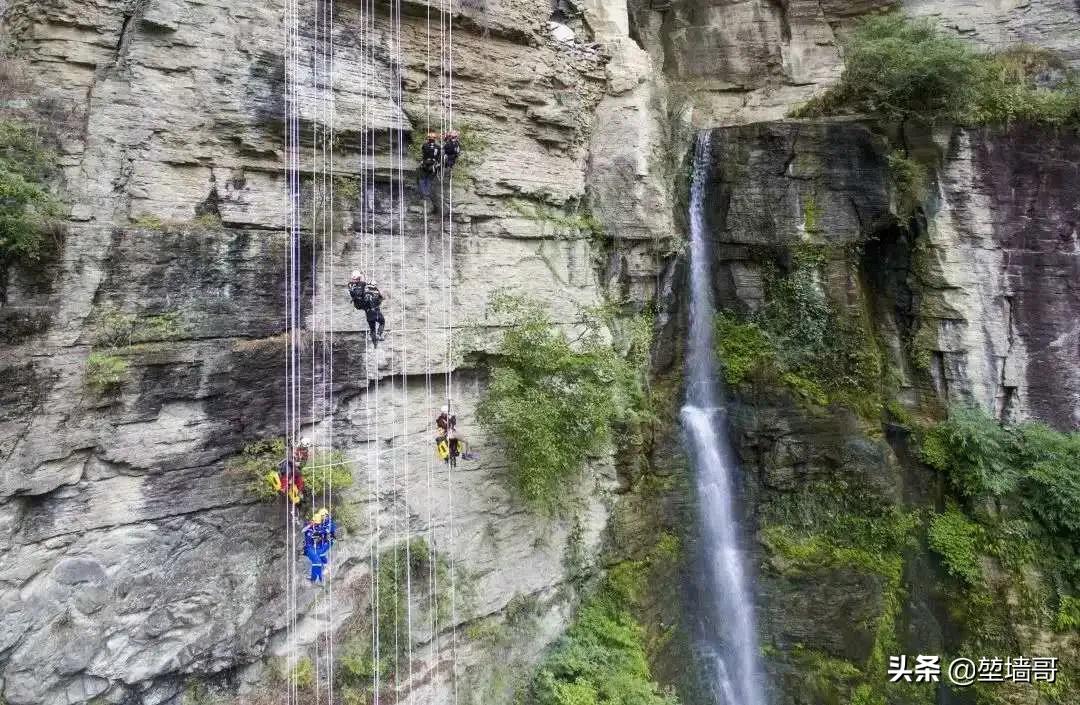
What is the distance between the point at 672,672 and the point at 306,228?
9746 mm

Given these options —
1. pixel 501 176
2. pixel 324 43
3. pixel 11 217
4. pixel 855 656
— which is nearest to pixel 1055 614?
pixel 855 656

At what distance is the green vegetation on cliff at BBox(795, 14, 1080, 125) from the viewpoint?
10.9 metres

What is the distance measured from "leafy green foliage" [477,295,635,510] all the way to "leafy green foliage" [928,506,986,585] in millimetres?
7021

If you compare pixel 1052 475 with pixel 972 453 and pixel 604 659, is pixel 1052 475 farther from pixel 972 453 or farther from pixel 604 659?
pixel 604 659

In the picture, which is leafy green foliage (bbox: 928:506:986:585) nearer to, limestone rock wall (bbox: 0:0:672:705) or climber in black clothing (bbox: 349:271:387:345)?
limestone rock wall (bbox: 0:0:672:705)

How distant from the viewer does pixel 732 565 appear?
11.2 m

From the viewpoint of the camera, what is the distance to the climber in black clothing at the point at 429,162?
8.12 meters

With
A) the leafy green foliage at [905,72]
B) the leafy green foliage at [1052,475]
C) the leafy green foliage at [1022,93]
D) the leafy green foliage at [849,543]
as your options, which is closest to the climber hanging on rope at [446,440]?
the leafy green foliage at [849,543]

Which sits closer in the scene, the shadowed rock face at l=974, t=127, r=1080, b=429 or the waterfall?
the waterfall

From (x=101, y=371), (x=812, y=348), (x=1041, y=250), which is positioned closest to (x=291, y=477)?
(x=101, y=371)

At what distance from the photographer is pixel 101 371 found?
6.20m

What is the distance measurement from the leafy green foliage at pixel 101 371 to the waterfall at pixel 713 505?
954cm


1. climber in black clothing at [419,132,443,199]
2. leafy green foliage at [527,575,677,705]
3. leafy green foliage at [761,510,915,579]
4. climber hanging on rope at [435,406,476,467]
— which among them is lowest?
leafy green foliage at [527,575,677,705]

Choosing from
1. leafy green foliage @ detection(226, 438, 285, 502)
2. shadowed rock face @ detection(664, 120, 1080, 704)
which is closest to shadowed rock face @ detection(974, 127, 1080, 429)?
shadowed rock face @ detection(664, 120, 1080, 704)
